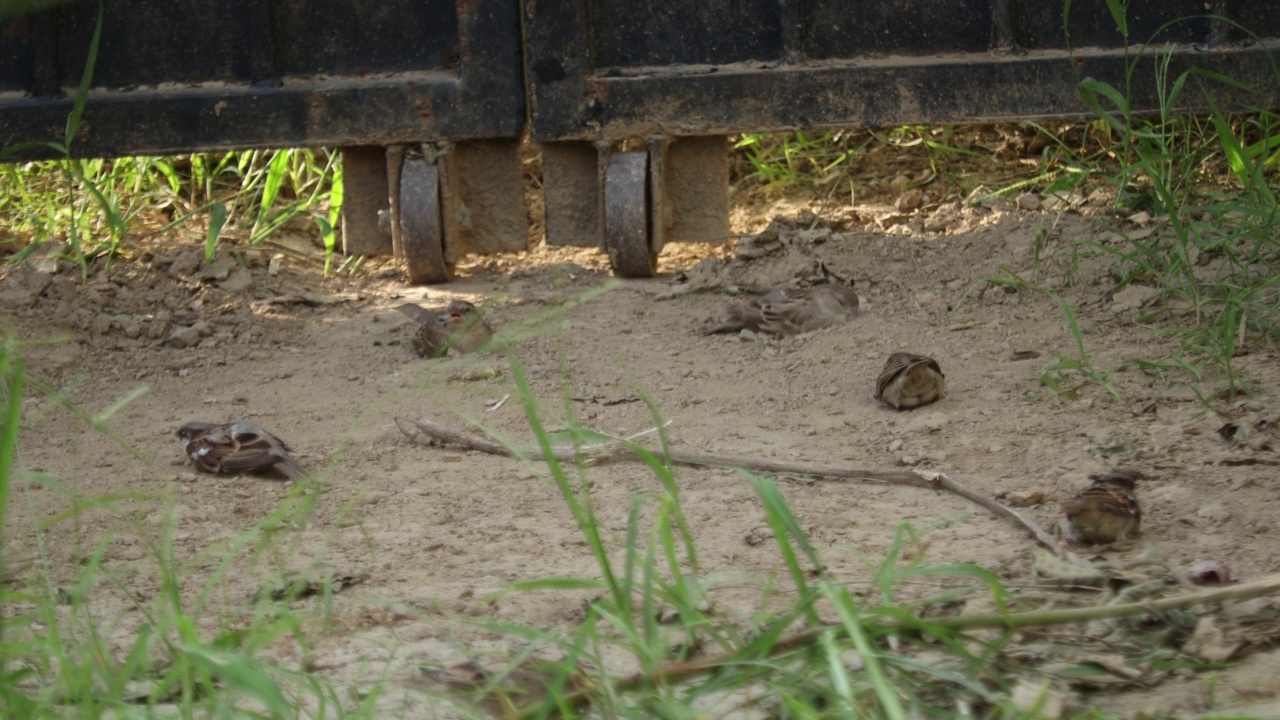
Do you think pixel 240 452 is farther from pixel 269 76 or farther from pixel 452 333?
pixel 269 76

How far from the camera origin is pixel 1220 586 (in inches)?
59.4

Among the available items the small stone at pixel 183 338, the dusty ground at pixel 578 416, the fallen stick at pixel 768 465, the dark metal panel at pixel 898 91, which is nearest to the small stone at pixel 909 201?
the dusty ground at pixel 578 416

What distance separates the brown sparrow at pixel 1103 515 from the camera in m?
1.72

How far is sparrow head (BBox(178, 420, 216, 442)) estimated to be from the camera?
7.60ft

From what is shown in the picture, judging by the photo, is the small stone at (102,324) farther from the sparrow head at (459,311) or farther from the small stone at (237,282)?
the sparrow head at (459,311)

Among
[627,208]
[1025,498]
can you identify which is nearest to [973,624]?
[1025,498]

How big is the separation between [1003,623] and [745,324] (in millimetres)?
1631

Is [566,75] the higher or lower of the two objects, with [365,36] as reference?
lower

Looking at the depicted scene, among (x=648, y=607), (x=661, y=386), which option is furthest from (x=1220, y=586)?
(x=661, y=386)

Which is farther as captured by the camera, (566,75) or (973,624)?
(566,75)

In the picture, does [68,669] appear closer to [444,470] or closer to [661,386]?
[444,470]

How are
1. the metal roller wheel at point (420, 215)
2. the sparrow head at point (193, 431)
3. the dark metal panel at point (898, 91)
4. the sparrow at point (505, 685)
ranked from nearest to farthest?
the sparrow at point (505, 685) → the sparrow head at point (193, 431) → the dark metal panel at point (898, 91) → the metal roller wheel at point (420, 215)

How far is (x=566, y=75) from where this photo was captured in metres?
3.20

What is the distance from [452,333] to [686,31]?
97 centimetres
